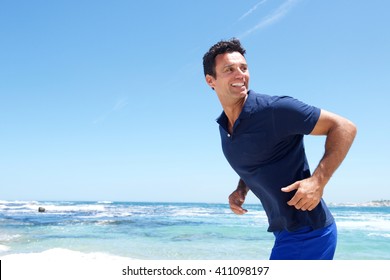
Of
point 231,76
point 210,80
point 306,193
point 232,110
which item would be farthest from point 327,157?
point 210,80

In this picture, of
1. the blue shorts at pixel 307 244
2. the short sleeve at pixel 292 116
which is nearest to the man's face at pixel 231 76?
the short sleeve at pixel 292 116

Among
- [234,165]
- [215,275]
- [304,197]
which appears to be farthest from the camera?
[234,165]

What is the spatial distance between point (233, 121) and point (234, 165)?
1.08 ft

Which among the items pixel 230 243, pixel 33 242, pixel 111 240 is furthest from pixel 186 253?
pixel 33 242

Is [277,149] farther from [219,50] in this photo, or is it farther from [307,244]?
[219,50]

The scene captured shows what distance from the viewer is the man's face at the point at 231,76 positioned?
8.80ft

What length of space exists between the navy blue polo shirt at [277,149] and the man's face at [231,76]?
0.10 metres

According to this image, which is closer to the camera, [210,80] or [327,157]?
[327,157]

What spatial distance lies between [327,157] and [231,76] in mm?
836

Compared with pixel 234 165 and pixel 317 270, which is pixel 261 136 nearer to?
pixel 234 165

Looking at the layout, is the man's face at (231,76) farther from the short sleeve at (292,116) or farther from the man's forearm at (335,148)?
the man's forearm at (335,148)

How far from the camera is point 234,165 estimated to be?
2871 millimetres

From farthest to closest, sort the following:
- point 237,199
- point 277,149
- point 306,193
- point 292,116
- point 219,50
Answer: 1. point 237,199
2. point 219,50
3. point 277,149
4. point 292,116
5. point 306,193

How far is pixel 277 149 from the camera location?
2.48 metres
